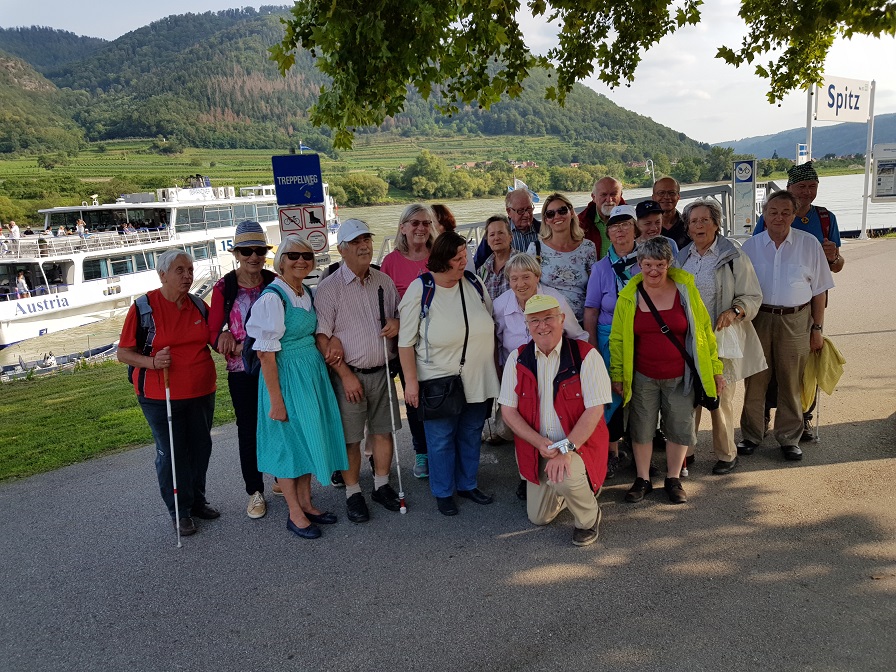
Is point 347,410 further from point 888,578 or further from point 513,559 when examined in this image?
point 888,578

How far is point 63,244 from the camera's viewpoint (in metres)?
29.7

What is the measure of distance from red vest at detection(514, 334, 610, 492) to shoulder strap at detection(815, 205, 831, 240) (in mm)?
2732

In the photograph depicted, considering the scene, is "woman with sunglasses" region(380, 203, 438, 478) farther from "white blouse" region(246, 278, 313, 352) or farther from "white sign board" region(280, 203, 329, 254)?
"white sign board" region(280, 203, 329, 254)

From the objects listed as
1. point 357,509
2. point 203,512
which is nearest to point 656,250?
point 357,509

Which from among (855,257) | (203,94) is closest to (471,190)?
(855,257)

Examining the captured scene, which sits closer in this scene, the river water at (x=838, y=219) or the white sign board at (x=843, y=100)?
the white sign board at (x=843, y=100)

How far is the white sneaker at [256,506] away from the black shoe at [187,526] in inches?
14.7

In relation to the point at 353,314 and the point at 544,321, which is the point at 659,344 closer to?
the point at 544,321

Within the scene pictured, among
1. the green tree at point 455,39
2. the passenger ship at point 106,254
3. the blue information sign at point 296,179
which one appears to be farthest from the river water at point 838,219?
the green tree at point 455,39

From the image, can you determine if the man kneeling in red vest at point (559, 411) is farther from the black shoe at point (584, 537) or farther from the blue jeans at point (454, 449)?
the blue jeans at point (454, 449)

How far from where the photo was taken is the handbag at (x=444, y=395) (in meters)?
4.11

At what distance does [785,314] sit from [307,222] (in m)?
4.54

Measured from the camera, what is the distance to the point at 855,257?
15422 mm

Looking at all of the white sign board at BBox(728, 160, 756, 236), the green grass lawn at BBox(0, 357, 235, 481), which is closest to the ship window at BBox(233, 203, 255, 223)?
the green grass lawn at BBox(0, 357, 235, 481)
